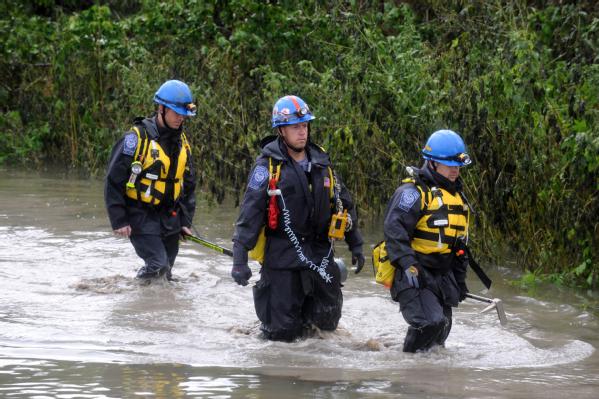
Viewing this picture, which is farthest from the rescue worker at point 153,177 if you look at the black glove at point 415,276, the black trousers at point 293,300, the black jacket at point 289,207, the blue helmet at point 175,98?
the black glove at point 415,276

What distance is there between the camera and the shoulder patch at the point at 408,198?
24.8 ft

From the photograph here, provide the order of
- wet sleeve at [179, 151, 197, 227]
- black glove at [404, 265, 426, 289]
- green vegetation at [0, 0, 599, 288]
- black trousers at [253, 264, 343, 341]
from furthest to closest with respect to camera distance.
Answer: green vegetation at [0, 0, 599, 288]
wet sleeve at [179, 151, 197, 227]
black trousers at [253, 264, 343, 341]
black glove at [404, 265, 426, 289]

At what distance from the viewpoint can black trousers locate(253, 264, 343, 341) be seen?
313 inches

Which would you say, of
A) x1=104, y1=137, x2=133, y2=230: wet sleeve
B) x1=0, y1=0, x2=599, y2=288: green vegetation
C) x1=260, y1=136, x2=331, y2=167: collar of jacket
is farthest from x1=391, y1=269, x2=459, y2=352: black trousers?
x1=104, y1=137, x2=133, y2=230: wet sleeve

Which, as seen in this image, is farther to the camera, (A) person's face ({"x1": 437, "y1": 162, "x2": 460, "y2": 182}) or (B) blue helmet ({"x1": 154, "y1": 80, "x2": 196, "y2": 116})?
(B) blue helmet ({"x1": 154, "y1": 80, "x2": 196, "y2": 116})

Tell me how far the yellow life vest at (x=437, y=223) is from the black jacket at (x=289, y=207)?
64cm

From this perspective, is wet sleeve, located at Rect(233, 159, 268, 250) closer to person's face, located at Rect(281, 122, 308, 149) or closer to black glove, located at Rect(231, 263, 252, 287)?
black glove, located at Rect(231, 263, 252, 287)

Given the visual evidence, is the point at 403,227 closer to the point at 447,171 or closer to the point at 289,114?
the point at 447,171

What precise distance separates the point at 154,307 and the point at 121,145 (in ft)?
4.56

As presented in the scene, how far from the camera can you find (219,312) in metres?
9.61

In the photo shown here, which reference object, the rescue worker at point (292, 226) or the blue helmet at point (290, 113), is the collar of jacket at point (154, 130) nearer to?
the rescue worker at point (292, 226)

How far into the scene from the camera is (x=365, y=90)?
39.8 ft

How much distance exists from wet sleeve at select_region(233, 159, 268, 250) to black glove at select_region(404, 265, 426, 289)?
1.07 m

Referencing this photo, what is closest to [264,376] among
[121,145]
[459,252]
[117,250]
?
[459,252]
